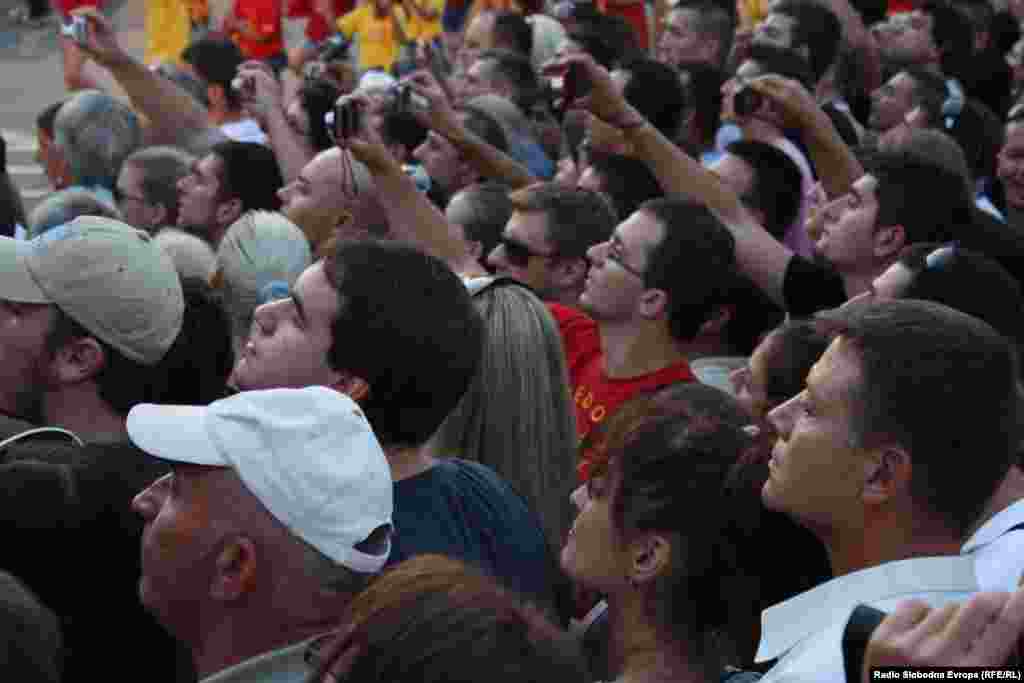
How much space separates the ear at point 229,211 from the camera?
6.48 m

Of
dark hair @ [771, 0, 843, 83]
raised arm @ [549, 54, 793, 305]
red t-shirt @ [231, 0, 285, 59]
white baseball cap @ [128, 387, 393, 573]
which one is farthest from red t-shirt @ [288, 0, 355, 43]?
white baseball cap @ [128, 387, 393, 573]

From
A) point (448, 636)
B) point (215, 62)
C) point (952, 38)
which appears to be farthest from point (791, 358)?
point (952, 38)

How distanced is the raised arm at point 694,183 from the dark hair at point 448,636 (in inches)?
125

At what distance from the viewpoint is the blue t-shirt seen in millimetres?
3064

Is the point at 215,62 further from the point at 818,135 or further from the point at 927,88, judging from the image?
the point at 818,135

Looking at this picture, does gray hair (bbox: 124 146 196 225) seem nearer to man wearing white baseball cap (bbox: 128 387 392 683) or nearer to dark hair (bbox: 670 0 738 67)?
dark hair (bbox: 670 0 738 67)

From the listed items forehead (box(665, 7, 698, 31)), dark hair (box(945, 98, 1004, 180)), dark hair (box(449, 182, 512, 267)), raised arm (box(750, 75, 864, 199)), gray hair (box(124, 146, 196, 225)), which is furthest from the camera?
forehead (box(665, 7, 698, 31))

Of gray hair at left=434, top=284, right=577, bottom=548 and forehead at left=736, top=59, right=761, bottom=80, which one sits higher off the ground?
gray hair at left=434, top=284, right=577, bottom=548

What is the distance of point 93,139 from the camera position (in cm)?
719

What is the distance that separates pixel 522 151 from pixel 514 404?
13.9 feet

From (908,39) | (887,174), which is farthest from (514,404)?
(908,39)

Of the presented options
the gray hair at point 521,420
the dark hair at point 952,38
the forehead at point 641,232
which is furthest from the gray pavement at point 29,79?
the gray hair at point 521,420

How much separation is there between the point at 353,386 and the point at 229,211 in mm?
3342

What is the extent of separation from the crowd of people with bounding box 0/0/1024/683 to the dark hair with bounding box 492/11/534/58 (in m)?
3.51
